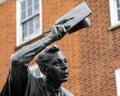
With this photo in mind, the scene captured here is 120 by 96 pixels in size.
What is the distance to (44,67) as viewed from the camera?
496cm

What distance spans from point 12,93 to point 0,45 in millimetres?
16159

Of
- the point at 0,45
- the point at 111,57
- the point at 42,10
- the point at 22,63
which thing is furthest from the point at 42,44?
the point at 0,45

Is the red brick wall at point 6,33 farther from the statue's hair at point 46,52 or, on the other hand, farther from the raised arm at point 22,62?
the raised arm at point 22,62

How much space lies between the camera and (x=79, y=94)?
55.4ft

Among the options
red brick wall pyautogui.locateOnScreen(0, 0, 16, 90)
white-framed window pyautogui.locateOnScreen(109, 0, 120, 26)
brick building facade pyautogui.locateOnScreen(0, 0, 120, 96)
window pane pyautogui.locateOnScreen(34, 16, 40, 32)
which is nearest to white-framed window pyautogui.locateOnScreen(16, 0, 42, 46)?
window pane pyautogui.locateOnScreen(34, 16, 40, 32)

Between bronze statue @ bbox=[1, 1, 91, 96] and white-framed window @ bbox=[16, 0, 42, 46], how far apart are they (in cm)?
1418

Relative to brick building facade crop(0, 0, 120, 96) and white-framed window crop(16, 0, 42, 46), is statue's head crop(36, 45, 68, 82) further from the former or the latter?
white-framed window crop(16, 0, 42, 46)

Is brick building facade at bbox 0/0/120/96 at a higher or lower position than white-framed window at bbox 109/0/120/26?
lower

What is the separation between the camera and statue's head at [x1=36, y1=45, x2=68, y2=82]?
4875 mm

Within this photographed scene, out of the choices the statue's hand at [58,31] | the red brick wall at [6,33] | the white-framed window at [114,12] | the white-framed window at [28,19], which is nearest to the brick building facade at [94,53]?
the white-framed window at [114,12]

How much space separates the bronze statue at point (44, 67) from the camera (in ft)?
15.5

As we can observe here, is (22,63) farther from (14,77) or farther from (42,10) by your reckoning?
(42,10)

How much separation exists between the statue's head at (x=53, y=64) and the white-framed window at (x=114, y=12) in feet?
39.2

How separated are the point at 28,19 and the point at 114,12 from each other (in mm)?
3925
